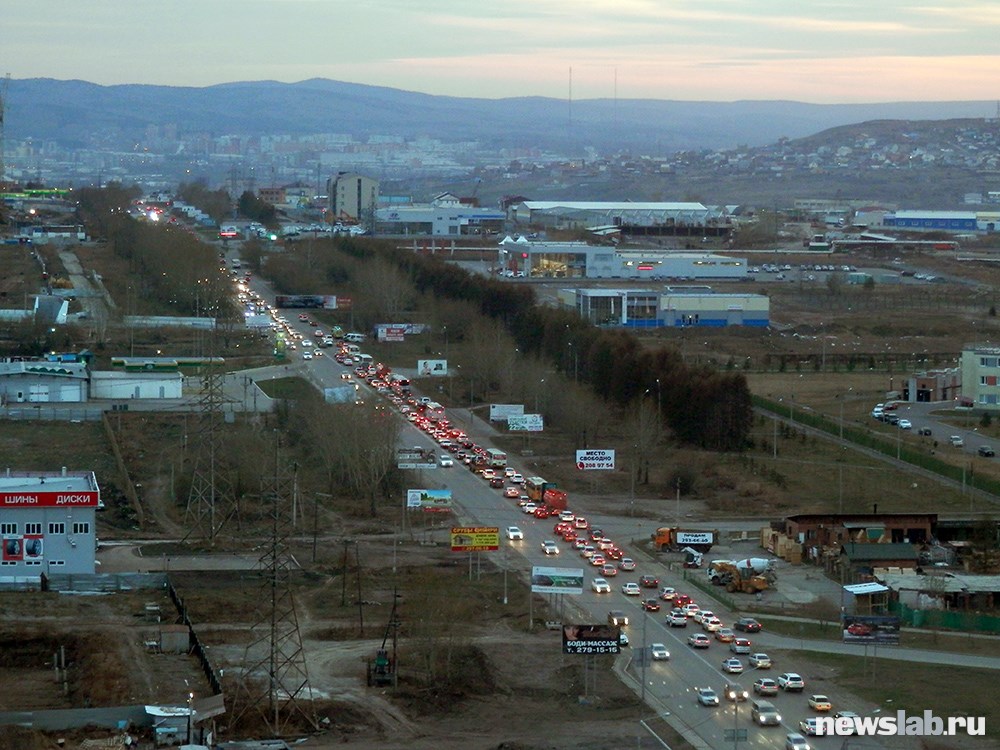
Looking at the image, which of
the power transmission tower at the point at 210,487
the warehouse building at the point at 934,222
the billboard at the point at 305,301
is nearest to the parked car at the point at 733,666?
the power transmission tower at the point at 210,487

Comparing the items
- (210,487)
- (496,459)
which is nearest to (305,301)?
(496,459)

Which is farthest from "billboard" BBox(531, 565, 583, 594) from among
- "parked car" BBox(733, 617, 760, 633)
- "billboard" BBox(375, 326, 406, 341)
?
"billboard" BBox(375, 326, 406, 341)

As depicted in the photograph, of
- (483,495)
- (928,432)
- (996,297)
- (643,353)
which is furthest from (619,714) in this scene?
(996,297)

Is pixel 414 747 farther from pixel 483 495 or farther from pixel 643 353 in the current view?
pixel 643 353

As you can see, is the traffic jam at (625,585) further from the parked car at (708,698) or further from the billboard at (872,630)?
the billboard at (872,630)

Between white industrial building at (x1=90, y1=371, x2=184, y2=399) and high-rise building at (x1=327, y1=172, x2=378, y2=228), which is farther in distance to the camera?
high-rise building at (x1=327, y1=172, x2=378, y2=228)

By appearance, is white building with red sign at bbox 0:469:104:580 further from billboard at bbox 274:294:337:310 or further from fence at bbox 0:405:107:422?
billboard at bbox 274:294:337:310
